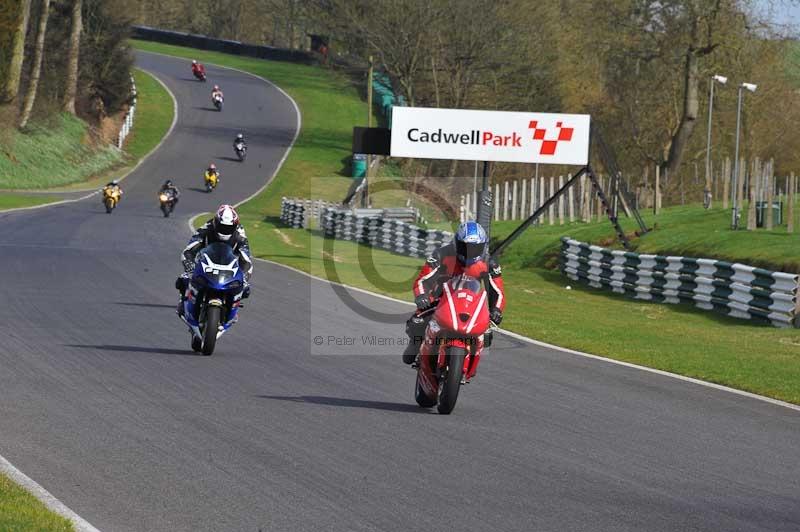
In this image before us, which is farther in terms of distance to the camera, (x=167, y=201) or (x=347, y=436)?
(x=167, y=201)

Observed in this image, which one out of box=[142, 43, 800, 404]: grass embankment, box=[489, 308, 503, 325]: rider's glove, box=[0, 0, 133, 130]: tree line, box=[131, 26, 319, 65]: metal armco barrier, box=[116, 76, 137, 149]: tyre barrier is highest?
box=[131, 26, 319, 65]: metal armco barrier

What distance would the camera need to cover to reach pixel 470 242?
9969mm

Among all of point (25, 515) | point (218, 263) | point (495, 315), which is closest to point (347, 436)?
point (495, 315)

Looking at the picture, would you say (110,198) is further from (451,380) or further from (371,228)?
(451,380)

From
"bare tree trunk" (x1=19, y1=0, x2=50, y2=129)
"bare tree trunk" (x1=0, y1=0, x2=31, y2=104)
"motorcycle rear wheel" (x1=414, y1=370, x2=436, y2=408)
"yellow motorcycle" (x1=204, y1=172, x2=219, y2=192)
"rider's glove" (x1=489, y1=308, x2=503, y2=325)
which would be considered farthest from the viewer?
"bare tree trunk" (x1=19, y1=0, x2=50, y2=129)

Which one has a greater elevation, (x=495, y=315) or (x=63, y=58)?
(x=63, y=58)

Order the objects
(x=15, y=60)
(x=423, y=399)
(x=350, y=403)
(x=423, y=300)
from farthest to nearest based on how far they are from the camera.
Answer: (x=15, y=60) < (x=350, y=403) < (x=423, y=399) < (x=423, y=300)

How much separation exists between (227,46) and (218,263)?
91246 millimetres

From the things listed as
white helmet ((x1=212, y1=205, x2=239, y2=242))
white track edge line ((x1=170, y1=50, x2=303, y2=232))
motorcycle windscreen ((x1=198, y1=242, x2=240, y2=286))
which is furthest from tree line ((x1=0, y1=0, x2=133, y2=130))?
motorcycle windscreen ((x1=198, y1=242, x2=240, y2=286))

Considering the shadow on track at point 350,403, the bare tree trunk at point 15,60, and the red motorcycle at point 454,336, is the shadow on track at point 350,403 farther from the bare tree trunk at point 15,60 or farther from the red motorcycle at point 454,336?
the bare tree trunk at point 15,60

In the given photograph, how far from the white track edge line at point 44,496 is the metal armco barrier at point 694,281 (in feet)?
50.4

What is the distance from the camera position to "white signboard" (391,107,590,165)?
2708 cm

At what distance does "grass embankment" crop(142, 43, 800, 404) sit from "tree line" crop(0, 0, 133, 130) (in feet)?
44.2

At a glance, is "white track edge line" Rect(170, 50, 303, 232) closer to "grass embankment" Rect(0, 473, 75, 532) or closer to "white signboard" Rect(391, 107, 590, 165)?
"white signboard" Rect(391, 107, 590, 165)
